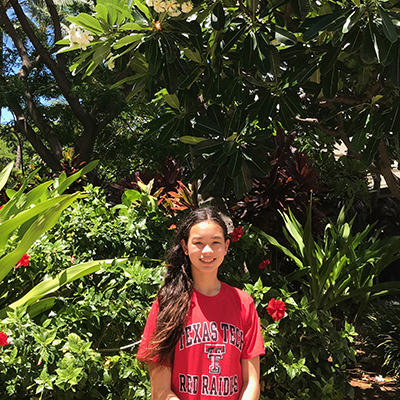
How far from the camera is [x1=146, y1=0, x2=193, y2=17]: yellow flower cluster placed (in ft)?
7.43

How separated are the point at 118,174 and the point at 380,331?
632 centimetres

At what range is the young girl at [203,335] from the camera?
5.77 feet

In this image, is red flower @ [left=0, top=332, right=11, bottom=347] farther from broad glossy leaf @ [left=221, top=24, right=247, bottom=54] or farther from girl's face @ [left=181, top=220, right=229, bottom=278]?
broad glossy leaf @ [left=221, top=24, right=247, bottom=54]

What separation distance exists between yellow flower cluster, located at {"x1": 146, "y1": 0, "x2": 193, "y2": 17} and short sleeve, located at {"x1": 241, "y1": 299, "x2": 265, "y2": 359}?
4.73 feet

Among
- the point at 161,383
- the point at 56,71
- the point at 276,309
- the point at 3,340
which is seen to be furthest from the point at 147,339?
the point at 56,71

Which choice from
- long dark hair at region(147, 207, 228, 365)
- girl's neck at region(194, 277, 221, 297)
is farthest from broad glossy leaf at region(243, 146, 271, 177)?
girl's neck at region(194, 277, 221, 297)

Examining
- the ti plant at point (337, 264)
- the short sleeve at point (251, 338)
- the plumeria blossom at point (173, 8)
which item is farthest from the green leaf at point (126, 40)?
the ti plant at point (337, 264)

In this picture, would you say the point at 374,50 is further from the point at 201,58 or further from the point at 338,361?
the point at 338,361

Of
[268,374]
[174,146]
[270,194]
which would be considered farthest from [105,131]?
[268,374]

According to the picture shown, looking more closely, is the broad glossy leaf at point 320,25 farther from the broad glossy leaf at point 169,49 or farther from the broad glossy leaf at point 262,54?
the broad glossy leaf at point 169,49

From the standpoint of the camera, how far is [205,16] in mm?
2521

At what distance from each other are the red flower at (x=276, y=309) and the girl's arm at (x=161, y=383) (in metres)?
0.98

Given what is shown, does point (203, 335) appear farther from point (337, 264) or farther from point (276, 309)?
point (337, 264)

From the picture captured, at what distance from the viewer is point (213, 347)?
69.7 inches
